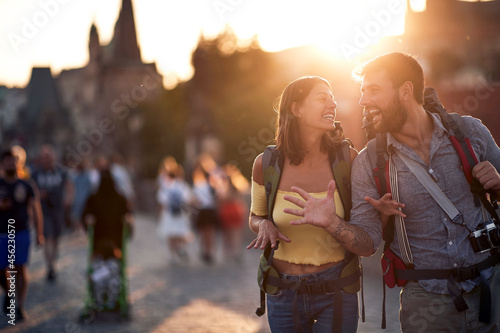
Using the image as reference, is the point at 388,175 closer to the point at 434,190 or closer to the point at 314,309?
the point at 434,190

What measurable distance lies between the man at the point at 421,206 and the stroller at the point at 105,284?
524 centimetres

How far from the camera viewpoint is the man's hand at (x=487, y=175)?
2654 mm

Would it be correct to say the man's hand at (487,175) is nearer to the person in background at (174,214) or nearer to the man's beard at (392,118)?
the man's beard at (392,118)

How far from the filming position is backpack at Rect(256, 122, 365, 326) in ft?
10.0

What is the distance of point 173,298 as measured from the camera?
8609 millimetres

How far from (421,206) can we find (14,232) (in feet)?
19.8

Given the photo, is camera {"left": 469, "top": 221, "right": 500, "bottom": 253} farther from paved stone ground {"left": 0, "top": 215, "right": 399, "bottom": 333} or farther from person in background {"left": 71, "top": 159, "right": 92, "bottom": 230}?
person in background {"left": 71, "top": 159, "right": 92, "bottom": 230}

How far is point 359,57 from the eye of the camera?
11.0ft

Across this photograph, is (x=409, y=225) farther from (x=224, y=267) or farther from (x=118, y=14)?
(x=118, y=14)

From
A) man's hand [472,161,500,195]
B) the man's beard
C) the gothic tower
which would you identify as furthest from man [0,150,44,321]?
the gothic tower

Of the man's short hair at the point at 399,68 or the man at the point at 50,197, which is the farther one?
the man at the point at 50,197

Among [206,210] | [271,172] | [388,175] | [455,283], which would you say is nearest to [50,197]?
[206,210]

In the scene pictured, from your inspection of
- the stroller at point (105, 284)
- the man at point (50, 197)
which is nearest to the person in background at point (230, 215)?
the man at point (50, 197)

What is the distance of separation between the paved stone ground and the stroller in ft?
0.53
